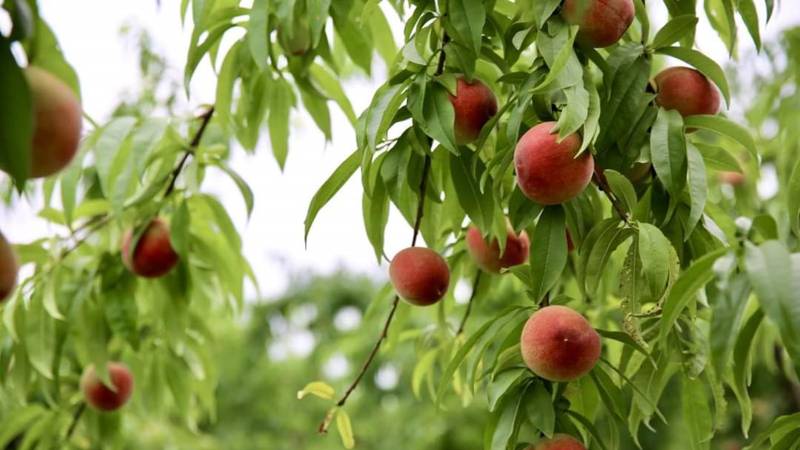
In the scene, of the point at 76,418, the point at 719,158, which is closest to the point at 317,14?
the point at 719,158

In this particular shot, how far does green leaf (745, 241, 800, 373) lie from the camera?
560mm

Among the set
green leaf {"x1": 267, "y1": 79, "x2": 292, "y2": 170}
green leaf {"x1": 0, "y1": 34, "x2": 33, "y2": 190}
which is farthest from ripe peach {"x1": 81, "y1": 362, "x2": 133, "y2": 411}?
green leaf {"x1": 0, "y1": 34, "x2": 33, "y2": 190}

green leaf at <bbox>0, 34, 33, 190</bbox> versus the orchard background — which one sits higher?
green leaf at <bbox>0, 34, 33, 190</bbox>

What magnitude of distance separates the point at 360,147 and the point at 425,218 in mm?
181

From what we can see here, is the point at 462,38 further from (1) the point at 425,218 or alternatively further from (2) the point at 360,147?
(1) the point at 425,218

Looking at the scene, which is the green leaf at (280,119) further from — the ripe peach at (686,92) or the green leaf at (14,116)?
the green leaf at (14,116)

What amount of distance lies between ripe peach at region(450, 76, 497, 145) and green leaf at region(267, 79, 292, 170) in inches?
16.3

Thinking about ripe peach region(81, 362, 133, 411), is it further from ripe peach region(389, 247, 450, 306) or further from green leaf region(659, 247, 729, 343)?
green leaf region(659, 247, 729, 343)

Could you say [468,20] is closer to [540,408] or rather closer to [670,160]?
[670,160]

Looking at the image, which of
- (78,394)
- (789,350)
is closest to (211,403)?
(78,394)

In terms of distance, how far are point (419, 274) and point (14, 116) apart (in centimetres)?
54

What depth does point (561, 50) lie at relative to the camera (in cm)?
78

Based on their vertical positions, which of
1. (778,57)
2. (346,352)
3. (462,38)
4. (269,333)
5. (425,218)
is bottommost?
(269,333)

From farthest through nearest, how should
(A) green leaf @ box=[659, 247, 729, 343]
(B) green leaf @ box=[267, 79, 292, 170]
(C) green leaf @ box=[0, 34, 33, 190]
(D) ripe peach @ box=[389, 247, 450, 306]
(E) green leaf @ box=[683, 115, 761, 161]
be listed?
1. (B) green leaf @ box=[267, 79, 292, 170]
2. (D) ripe peach @ box=[389, 247, 450, 306]
3. (E) green leaf @ box=[683, 115, 761, 161]
4. (A) green leaf @ box=[659, 247, 729, 343]
5. (C) green leaf @ box=[0, 34, 33, 190]
